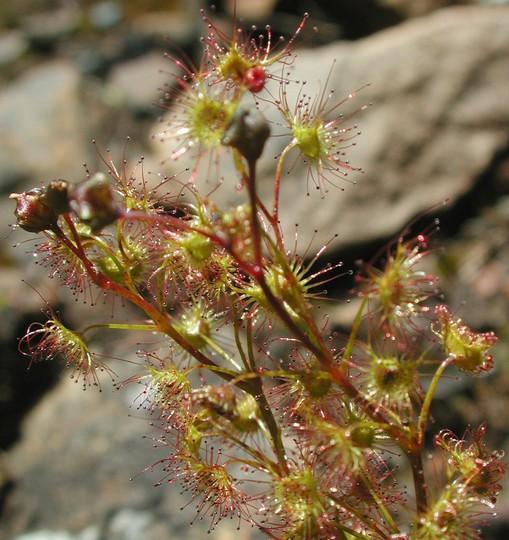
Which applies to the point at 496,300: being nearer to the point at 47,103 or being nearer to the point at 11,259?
the point at 11,259

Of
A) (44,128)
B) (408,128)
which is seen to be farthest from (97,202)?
(44,128)

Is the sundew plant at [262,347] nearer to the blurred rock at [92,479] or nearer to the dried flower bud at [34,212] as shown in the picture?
the dried flower bud at [34,212]

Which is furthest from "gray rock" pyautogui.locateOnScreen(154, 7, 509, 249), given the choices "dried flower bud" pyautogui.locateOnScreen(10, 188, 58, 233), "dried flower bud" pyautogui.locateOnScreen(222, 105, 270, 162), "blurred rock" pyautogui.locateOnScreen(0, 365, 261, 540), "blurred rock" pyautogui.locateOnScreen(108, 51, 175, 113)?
"dried flower bud" pyautogui.locateOnScreen(222, 105, 270, 162)

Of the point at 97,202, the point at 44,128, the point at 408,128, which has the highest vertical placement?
the point at 97,202

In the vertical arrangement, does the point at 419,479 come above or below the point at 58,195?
below

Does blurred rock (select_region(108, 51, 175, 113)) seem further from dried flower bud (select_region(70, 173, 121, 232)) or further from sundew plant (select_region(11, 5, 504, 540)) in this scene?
dried flower bud (select_region(70, 173, 121, 232))

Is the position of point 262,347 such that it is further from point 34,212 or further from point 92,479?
point 92,479
